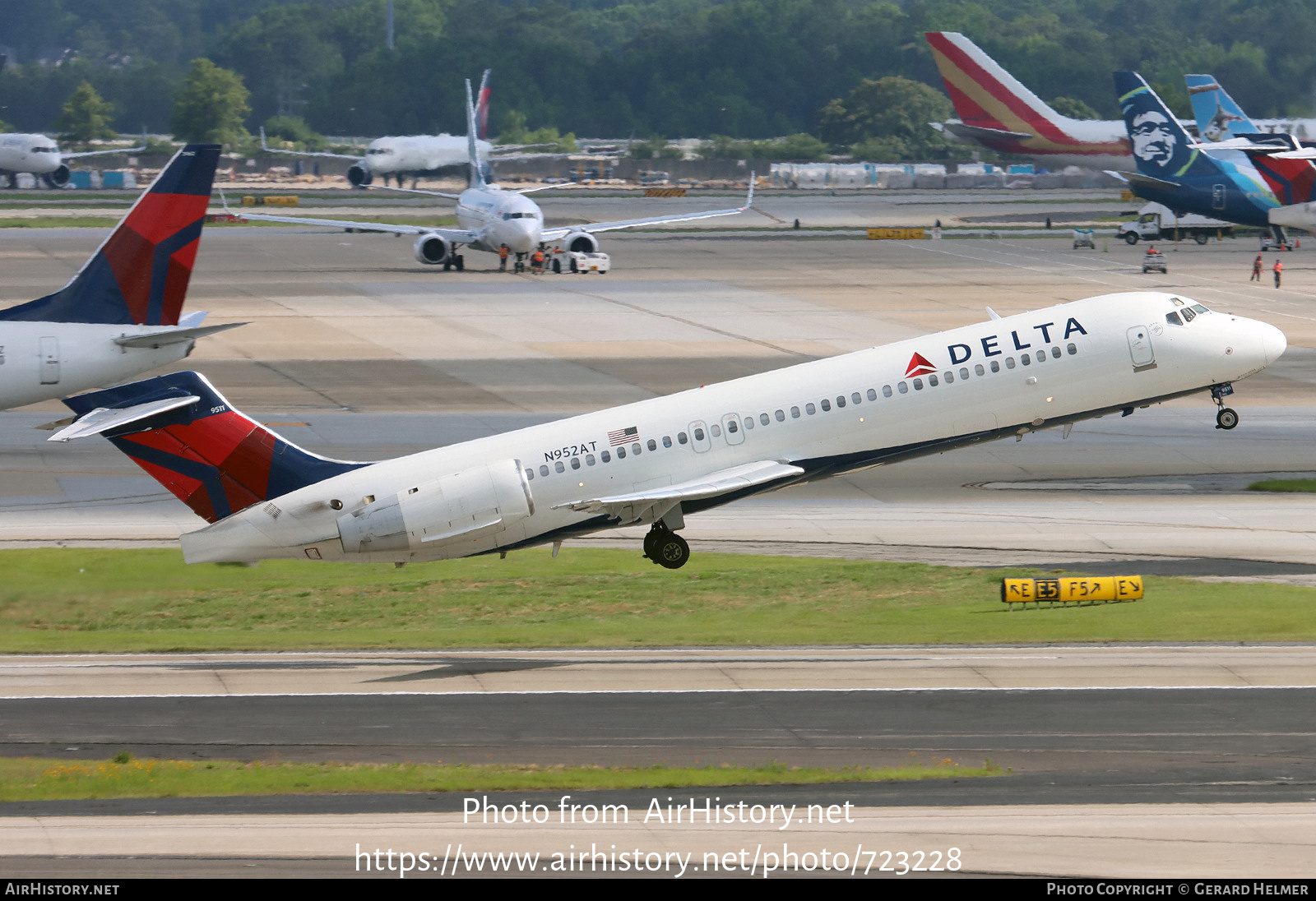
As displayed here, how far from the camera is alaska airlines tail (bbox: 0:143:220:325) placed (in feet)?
153

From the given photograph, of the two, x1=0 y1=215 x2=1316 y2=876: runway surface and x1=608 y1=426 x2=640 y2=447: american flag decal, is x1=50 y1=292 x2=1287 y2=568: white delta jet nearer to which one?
x1=608 y1=426 x2=640 y2=447: american flag decal

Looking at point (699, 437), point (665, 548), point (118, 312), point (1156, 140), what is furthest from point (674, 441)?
point (1156, 140)

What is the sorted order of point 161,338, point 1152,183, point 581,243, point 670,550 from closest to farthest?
point 670,550
point 161,338
point 581,243
point 1152,183

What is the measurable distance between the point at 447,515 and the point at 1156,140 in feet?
366

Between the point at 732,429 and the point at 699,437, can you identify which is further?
the point at 732,429

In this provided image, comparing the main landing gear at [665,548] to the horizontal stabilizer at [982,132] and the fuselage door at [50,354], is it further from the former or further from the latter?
the horizontal stabilizer at [982,132]

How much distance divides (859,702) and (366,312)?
243 ft

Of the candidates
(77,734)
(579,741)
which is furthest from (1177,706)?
(77,734)

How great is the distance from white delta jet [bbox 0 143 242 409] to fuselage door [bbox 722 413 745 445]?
14.4 meters

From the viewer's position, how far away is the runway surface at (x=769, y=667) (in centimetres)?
2706

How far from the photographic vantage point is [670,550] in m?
45.1

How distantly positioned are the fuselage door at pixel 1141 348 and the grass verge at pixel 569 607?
19.3 feet

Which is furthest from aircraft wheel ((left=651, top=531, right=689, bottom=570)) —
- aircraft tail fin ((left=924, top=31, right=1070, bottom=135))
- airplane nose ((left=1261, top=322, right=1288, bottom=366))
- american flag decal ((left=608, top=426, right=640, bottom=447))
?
aircraft tail fin ((left=924, top=31, right=1070, bottom=135))

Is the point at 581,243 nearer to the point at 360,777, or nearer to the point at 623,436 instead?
the point at 623,436
